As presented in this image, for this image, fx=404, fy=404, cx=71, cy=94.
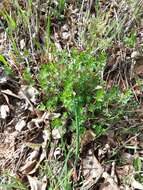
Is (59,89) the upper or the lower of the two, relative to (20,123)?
upper

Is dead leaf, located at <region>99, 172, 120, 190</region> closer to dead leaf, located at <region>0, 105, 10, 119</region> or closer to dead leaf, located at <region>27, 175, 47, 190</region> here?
dead leaf, located at <region>27, 175, 47, 190</region>

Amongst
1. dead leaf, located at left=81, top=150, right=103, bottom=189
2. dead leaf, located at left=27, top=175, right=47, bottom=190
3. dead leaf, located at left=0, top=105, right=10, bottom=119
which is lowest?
dead leaf, located at left=27, top=175, right=47, bottom=190

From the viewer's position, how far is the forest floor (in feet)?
6.10

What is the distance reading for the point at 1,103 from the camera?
82.1 inches

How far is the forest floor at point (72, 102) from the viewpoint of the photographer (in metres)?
1.86

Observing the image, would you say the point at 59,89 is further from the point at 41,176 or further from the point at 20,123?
the point at 41,176

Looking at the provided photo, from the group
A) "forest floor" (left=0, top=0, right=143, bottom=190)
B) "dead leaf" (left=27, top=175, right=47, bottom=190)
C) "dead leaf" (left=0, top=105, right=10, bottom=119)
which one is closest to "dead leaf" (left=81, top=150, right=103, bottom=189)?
"forest floor" (left=0, top=0, right=143, bottom=190)

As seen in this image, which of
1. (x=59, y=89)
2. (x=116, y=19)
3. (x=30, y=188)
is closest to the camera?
(x=30, y=188)

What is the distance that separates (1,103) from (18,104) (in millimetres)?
87

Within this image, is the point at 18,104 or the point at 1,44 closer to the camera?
the point at 18,104

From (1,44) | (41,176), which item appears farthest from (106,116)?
(1,44)

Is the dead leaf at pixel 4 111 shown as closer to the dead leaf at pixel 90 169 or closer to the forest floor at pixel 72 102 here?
the forest floor at pixel 72 102

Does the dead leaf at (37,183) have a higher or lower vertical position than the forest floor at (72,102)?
lower

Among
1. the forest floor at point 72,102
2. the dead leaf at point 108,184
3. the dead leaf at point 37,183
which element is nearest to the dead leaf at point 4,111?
the forest floor at point 72,102
